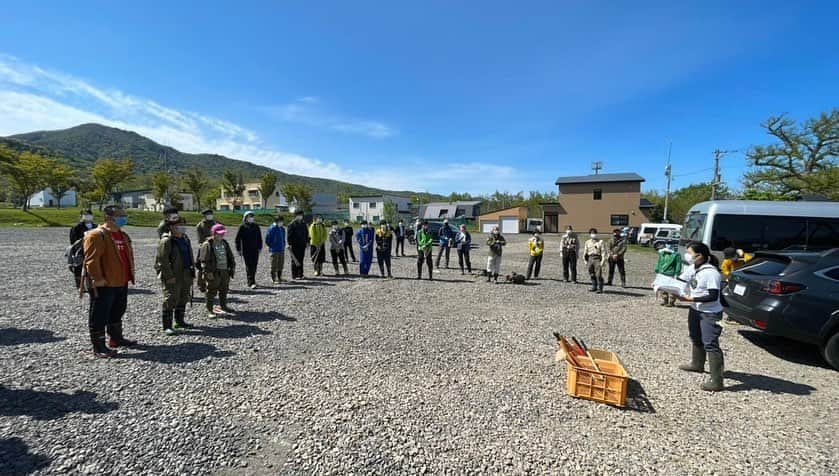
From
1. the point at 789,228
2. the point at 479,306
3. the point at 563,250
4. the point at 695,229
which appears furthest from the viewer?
the point at 563,250

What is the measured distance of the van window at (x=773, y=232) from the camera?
Answer: 870 centimetres

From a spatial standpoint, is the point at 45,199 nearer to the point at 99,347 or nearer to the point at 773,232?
the point at 99,347

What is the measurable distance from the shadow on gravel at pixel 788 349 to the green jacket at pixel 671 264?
5.98 feet

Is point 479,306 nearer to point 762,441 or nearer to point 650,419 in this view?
point 650,419

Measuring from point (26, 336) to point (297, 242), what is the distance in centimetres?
545

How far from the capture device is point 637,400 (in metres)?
3.63

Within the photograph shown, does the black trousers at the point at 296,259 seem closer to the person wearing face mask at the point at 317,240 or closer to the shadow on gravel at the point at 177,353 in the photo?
the person wearing face mask at the point at 317,240

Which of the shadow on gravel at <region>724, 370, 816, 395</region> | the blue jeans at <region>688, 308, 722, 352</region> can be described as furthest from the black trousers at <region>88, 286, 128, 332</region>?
the shadow on gravel at <region>724, 370, 816, 395</region>

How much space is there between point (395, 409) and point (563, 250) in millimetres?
8650

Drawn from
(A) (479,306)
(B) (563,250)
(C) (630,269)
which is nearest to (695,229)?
(B) (563,250)

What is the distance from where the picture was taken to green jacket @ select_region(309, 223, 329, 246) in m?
10.3

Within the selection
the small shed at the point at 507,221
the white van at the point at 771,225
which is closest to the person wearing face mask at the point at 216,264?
the white van at the point at 771,225

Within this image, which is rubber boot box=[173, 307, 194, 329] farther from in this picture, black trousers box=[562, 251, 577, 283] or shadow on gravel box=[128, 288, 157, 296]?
black trousers box=[562, 251, 577, 283]

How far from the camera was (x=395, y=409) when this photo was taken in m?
3.39
